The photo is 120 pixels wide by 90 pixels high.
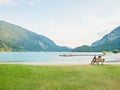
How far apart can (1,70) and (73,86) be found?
352 inches

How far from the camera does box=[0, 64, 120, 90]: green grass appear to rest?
25109mm

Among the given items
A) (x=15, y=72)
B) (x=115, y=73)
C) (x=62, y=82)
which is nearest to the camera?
(x=62, y=82)

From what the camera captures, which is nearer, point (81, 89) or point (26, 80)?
point (81, 89)

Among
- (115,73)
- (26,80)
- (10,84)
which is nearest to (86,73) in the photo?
(115,73)

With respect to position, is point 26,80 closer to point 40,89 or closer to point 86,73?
point 40,89

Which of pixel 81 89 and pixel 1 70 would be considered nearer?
pixel 81 89

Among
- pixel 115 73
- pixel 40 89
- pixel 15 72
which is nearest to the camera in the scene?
pixel 40 89

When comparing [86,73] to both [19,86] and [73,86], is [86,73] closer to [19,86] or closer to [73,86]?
[73,86]

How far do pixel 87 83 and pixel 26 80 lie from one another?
6.02 m

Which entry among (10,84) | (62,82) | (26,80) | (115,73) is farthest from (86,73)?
(10,84)

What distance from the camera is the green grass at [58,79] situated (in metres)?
25.1

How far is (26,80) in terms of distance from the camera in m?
26.6

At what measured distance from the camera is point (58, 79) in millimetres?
27594

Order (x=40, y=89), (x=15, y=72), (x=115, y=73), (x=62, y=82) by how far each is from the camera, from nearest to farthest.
→ (x=40, y=89) < (x=62, y=82) < (x=15, y=72) < (x=115, y=73)
